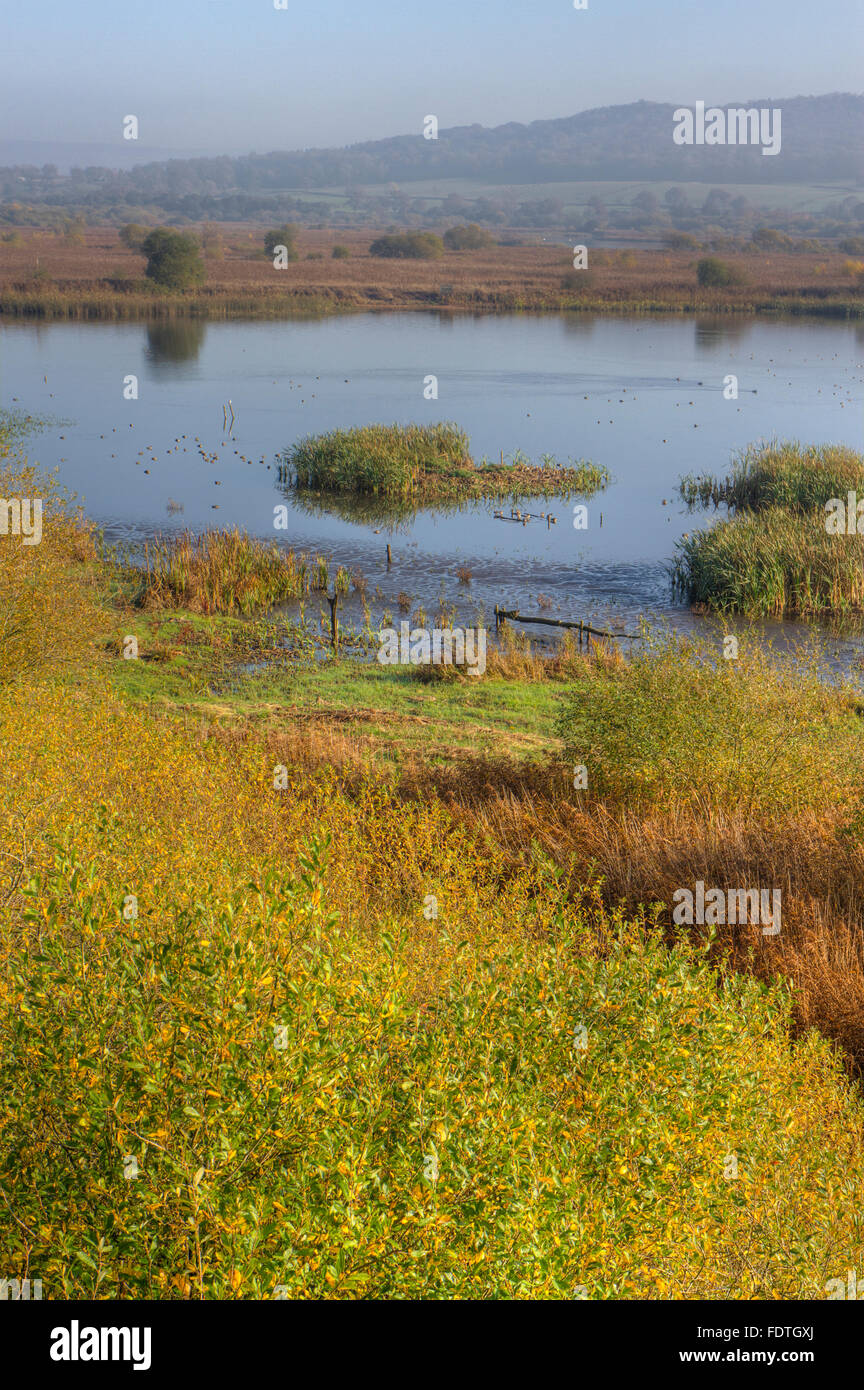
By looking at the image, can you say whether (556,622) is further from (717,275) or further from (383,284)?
(383,284)

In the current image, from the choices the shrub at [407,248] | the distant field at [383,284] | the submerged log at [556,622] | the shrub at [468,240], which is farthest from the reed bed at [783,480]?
the shrub at [468,240]

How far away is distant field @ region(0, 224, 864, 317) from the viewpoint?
91.2 m

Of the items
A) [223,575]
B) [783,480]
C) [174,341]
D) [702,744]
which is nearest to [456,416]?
[783,480]

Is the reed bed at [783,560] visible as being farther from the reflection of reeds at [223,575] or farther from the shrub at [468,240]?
the shrub at [468,240]

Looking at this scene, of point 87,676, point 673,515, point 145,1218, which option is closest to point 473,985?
point 145,1218

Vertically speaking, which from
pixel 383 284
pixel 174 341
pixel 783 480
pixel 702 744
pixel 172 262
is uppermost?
pixel 383 284

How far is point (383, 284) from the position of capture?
373 feet

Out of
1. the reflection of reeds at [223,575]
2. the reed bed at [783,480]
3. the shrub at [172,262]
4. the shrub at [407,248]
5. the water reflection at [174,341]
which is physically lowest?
the reflection of reeds at [223,575]

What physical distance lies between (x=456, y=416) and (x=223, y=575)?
29010 mm

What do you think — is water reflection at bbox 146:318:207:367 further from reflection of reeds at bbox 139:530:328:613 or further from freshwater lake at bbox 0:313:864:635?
reflection of reeds at bbox 139:530:328:613

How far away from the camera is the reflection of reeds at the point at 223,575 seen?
2675cm

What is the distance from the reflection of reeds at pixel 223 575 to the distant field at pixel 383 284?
6512 cm

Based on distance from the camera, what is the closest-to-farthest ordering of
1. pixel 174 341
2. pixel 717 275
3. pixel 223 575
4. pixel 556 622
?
1. pixel 556 622
2. pixel 223 575
3. pixel 174 341
4. pixel 717 275

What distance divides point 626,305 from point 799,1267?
108059 millimetres
